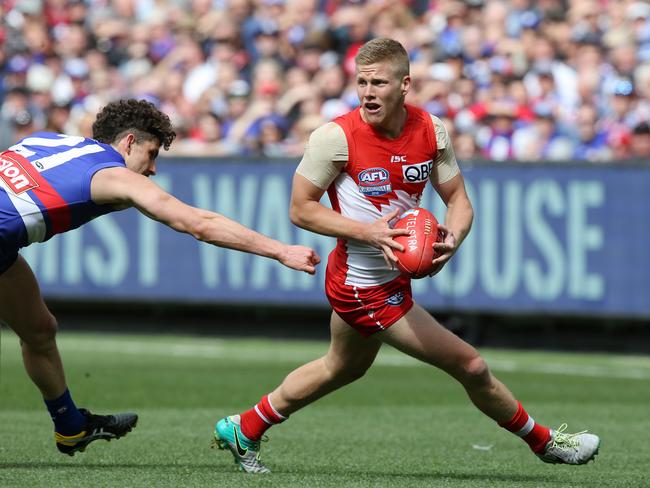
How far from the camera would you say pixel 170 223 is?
21.4ft

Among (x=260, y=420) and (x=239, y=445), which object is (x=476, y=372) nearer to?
(x=260, y=420)

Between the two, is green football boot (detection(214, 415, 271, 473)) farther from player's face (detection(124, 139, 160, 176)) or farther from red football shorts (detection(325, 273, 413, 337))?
player's face (detection(124, 139, 160, 176))

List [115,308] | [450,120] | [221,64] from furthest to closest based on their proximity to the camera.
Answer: [221,64] → [115,308] → [450,120]

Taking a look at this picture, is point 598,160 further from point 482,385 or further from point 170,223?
point 170,223

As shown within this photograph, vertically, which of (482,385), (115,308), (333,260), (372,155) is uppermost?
(372,155)

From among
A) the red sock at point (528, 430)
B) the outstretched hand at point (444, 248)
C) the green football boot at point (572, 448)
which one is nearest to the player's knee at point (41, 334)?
the outstretched hand at point (444, 248)

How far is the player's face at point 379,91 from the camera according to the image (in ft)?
23.8

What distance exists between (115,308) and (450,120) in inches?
194

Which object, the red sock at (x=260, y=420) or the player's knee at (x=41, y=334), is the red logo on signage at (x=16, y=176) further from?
the red sock at (x=260, y=420)

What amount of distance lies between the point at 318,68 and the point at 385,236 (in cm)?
1188

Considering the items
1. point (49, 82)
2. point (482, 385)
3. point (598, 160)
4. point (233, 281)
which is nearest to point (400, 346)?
point (482, 385)

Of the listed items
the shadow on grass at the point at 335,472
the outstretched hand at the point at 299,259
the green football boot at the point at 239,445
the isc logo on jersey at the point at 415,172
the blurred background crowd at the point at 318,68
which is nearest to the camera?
the outstretched hand at the point at 299,259

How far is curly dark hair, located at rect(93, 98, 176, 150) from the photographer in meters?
7.29

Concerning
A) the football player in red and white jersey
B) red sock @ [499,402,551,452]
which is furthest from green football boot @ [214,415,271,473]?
red sock @ [499,402,551,452]
